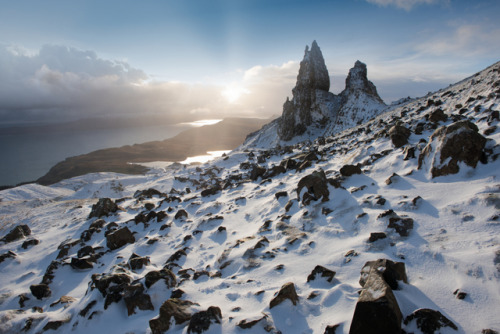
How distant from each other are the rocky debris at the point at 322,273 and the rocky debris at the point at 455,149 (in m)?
6.03

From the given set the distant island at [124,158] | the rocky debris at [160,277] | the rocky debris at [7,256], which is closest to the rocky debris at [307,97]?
the rocky debris at [7,256]

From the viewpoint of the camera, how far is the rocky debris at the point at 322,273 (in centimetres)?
539

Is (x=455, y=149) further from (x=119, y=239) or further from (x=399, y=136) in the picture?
(x=119, y=239)

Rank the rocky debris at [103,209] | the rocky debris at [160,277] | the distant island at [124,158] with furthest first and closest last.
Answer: the distant island at [124,158] < the rocky debris at [103,209] < the rocky debris at [160,277]

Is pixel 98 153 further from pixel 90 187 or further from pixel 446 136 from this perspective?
pixel 446 136

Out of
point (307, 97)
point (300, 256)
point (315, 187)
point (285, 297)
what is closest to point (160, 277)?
point (285, 297)

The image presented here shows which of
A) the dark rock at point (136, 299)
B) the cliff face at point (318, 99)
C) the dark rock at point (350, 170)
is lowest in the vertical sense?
the dark rock at point (136, 299)

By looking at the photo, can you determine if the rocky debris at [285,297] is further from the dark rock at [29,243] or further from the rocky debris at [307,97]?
the rocky debris at [307,97]

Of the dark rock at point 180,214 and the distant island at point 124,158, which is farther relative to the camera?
the distant island at point 124,158

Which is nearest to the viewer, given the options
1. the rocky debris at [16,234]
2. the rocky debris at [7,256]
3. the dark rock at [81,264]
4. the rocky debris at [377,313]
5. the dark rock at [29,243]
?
the rocky debris at [377,313]

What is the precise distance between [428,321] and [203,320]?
4.01 m

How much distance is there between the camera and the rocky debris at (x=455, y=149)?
7.63m

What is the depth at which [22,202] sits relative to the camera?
40.4 meters

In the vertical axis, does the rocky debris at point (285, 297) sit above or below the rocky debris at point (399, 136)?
below
